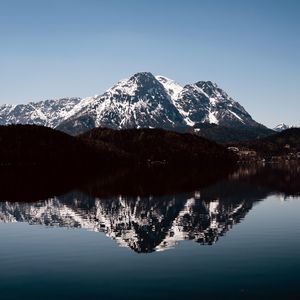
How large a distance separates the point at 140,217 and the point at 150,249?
35757 mm

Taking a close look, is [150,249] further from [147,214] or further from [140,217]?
[147,214]

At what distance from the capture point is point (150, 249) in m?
69.8

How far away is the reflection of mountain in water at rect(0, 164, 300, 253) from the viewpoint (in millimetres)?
81444

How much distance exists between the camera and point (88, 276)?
54.3m

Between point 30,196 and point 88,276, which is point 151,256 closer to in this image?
point 88,276

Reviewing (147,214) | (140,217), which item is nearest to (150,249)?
(140,217)

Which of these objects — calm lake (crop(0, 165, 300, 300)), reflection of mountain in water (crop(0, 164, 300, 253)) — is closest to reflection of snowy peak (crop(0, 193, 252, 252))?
reflection of mountain in water (crop(0, 164, 300, 253))

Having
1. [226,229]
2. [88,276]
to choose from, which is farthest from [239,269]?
[226,229]

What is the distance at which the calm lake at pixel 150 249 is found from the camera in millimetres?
48719

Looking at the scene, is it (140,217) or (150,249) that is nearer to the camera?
(150,249)

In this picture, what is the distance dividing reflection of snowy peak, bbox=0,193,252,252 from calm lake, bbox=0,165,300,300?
0.20 m

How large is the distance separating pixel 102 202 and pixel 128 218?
Answer: 109 ft

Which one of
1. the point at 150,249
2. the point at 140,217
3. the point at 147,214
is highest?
the point at 147,214

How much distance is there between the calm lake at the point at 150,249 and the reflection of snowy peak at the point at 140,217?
0.20 m
